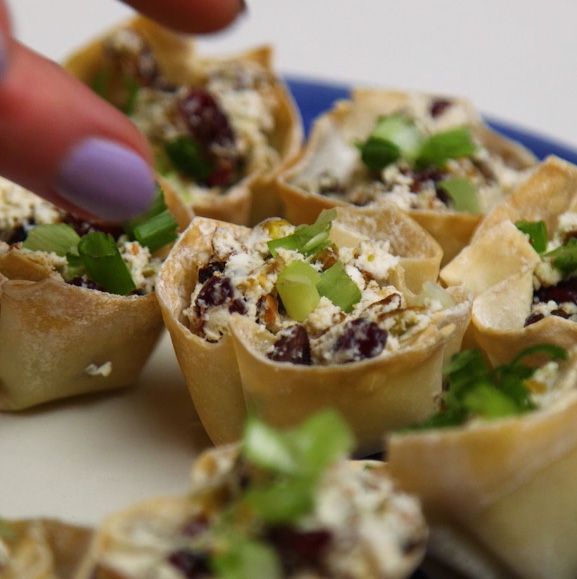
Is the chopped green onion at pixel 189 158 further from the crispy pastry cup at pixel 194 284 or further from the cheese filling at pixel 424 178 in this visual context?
the crispy pastry cup at pixel 194 284

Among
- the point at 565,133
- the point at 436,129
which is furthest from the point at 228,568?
the point at 565,133

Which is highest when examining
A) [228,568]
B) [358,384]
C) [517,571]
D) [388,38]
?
[228,568]

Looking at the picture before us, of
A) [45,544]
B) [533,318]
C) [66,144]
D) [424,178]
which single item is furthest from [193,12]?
[45,544]

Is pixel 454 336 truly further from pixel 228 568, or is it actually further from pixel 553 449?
pixel 228 568

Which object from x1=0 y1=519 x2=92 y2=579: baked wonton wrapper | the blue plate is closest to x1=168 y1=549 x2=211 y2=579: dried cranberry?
x1=0 y1=519 x2=92 y2=579: baked wonton wrapper

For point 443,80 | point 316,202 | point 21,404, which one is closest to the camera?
point 21,404
